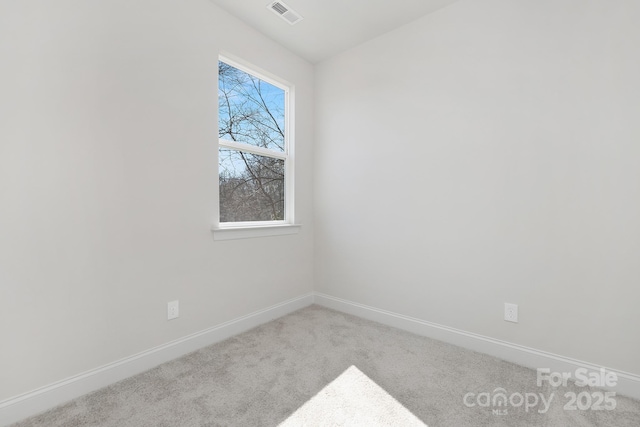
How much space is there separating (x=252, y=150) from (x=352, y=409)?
82.9 inches

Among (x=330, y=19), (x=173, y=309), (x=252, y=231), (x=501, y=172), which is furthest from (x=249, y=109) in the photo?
(x=501, y=172)

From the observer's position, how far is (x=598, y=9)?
66.4 inches

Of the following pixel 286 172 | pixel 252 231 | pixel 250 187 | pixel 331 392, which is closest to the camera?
pixel 331 392

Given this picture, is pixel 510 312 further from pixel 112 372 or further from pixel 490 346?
pixel 112 372

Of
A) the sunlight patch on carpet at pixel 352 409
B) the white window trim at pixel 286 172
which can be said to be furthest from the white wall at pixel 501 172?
the sunlight patch on carpet at pixel 352 409

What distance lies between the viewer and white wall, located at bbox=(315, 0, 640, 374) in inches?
65.7

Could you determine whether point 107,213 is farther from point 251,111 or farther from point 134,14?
point 251,111

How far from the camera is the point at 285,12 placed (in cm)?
229

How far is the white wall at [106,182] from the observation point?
143 cm

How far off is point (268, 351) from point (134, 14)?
7.99 feet

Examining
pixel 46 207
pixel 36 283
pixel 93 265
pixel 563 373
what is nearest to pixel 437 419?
pixel 563 373

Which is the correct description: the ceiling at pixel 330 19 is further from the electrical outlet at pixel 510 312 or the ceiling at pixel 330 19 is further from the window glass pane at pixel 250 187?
the electrical outlet at pixel 510 312

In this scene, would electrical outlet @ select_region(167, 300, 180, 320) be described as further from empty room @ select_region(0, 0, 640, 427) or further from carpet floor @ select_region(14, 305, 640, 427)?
carpet floor @ select_region(14, 305, 640, 427)

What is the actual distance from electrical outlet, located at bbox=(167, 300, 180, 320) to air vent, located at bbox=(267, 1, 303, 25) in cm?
234
